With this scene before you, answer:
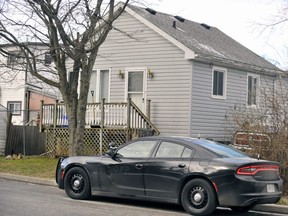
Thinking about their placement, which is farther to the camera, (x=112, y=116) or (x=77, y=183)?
(x=112, y=116)

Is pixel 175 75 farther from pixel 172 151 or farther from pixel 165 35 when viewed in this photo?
pixel 172 151

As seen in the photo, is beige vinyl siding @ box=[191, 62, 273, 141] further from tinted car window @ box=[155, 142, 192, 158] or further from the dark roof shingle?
tinted car window @ box=[155, 142, 192, 158]

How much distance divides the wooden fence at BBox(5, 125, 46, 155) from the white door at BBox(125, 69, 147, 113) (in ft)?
16.4

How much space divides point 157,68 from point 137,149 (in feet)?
33.8

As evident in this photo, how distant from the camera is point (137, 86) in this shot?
2141 cm

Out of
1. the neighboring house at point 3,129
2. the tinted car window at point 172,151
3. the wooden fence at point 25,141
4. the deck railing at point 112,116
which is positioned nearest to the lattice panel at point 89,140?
the deck railing at point 112,116

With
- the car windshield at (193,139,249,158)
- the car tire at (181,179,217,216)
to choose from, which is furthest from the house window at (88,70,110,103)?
the car tire at (181,179,217,216)

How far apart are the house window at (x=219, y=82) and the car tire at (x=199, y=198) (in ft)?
37.9

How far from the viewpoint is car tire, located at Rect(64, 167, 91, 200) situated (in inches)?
445

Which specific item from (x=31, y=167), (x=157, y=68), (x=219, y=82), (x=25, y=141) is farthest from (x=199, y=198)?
(x=25, y=141)

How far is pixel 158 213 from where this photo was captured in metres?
9.84

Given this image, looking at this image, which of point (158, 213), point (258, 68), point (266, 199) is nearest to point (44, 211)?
point (158, 213)

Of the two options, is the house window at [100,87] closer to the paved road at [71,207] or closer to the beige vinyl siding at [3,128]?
the beige vinyl siding at [3,128]

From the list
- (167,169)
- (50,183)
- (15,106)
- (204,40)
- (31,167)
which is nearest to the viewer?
(167,169)
